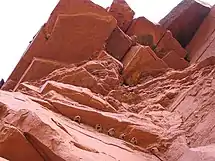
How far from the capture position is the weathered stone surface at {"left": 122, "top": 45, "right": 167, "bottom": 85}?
927 centimetres

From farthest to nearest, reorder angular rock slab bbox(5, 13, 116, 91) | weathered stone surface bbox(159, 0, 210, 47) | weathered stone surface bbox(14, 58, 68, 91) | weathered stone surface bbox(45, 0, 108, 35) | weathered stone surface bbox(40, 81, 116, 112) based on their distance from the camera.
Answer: weathered stone surface bbox(159, 0, 210, 47), weathered stone surface bbox(45, 0, 108, 35), angular rock slab bbox(5, 13, 116, 91), weathered stone surface bbox(14, 58, 68, 91), weathered stone surface bbox(40, 81, 116, 112)

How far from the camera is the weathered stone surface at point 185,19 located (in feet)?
36.6

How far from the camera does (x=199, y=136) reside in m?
6.16

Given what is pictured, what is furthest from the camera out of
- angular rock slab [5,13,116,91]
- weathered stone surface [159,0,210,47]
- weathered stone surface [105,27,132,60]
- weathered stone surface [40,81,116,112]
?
weathered stone surface [159,0,210,47]

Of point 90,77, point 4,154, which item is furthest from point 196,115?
point 4,154

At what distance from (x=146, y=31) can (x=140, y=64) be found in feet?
5.79

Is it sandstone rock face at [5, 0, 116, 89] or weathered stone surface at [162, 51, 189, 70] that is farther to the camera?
weathered stone surface at [162, 51, 189, 70]

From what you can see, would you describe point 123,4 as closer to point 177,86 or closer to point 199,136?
point 177,86

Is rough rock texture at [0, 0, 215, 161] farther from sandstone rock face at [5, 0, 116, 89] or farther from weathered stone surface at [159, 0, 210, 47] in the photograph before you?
weathered stone surface at [159, 0, 210, 47]

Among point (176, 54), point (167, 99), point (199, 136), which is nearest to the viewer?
point (199, 136)

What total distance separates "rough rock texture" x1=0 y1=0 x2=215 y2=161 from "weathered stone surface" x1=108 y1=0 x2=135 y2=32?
0.20 feet

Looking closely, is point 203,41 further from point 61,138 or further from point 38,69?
point 61,138

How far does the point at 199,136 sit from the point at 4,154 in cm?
292

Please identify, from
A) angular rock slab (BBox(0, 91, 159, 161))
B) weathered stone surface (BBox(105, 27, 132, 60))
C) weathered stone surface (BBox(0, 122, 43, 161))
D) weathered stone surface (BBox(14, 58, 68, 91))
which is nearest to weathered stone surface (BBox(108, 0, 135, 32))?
weathered stone surface (BBox(105, 27, 132, 60))
